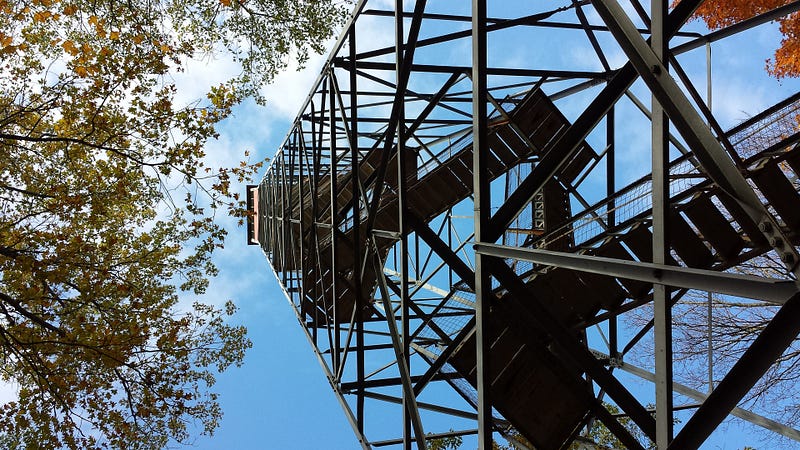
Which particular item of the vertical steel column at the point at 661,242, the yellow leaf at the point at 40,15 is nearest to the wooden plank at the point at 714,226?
the vertical steel column at the point at 661,242

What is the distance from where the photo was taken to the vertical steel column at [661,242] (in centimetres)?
262

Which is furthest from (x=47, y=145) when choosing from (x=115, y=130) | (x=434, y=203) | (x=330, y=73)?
(x=434, y=203)

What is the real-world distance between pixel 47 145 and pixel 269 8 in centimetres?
651

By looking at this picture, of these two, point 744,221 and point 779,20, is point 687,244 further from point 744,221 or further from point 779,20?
point 779,20

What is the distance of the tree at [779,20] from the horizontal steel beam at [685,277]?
19778 millimetres

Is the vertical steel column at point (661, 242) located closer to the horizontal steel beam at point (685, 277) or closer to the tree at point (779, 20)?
the horizontal steel beam at point (685, 277)

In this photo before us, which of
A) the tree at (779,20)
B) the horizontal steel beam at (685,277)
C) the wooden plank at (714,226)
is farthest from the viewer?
the tree at (779,20)

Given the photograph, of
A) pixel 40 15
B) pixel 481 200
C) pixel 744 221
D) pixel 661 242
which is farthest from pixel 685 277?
pixel 40 15

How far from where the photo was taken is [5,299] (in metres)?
10.4

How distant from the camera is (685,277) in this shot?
250 cm

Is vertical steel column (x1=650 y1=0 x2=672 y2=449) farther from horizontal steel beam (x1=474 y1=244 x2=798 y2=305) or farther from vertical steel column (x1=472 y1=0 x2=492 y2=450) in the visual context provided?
vertical steel column (x1=472 y1=0 x2=492 y2=450)

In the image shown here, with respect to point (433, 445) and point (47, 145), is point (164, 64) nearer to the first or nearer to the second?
point (47, 145)

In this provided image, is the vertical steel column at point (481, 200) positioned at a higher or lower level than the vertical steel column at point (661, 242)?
higher

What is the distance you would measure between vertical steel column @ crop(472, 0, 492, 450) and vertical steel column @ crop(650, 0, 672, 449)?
1.80 metres
